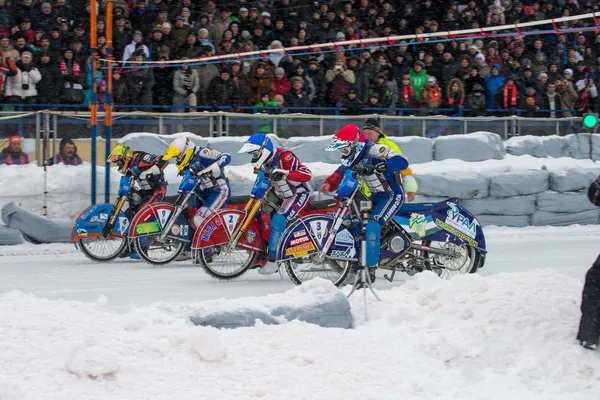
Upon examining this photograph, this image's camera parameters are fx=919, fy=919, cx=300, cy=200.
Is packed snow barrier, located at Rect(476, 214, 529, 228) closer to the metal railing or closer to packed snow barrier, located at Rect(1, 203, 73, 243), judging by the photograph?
the metal railing

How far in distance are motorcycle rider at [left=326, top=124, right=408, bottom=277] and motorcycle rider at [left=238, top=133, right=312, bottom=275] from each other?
2.80 ft

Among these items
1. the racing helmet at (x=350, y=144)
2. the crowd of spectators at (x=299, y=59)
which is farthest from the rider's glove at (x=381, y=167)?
the crowd of spectators at (x=299, y=59)

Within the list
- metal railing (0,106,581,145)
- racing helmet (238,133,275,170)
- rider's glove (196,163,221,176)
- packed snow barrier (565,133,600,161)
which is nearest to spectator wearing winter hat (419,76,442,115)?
metal railing (0,106,581,145)

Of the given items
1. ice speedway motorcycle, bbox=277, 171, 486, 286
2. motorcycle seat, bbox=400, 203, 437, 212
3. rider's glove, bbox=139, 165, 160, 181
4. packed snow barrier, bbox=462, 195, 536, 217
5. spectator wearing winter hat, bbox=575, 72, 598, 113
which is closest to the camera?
ice speedway motorcycle, bbox=277, 171, 486, 286

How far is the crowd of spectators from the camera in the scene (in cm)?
1460

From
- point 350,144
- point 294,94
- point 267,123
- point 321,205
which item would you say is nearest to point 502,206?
point 294,94

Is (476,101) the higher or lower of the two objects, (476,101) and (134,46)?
the lower

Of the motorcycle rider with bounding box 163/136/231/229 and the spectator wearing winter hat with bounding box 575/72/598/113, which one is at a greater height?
the spectator wearing winter hat with bounding box 575/72/598/113

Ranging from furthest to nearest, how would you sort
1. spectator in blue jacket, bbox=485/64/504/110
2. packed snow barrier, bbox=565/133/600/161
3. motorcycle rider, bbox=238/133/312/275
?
spectator in blue jacket, bbox=485/64/504/110 → packed snow barrier, bbox=565/133/600/161 → motorcycle rider, bbox=238/133/312/275

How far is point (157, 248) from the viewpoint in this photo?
1152cm

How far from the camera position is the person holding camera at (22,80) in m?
14.0

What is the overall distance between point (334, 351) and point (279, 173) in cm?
412

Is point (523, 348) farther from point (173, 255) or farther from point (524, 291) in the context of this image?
point (173, 255)

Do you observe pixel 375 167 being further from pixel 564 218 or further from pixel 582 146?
pixel 582 146
